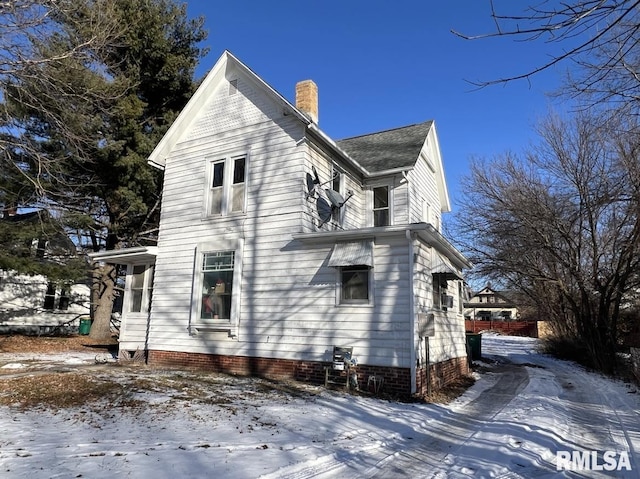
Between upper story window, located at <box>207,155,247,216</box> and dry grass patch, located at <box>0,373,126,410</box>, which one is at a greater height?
upper story window, located at <box>207,155,247,216</box>

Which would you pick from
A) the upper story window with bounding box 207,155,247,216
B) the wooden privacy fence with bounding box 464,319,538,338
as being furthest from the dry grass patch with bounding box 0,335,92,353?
the wooden privacy fence with bounding box 464,319,538,338

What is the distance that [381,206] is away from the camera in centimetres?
1431

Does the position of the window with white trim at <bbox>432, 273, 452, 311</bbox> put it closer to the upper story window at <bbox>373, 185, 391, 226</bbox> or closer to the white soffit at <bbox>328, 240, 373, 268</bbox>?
the white soffit at <bbox>328, 240, 373, 268</bbox>

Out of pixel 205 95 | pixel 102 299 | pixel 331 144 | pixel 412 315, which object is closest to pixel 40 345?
pixel 102 299

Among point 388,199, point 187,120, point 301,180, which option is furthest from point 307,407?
point 187,120

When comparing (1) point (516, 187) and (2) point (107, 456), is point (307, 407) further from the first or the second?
(1) point (516, 187)

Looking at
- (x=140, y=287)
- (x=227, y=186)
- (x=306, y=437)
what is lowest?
(x=306, y=437)

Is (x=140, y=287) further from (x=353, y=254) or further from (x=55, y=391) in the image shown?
(x=353, y=254)

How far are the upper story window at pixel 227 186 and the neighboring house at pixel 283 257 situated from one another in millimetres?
40

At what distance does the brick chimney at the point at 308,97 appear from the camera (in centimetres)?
1431

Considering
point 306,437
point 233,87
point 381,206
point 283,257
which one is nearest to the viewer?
point 306,437

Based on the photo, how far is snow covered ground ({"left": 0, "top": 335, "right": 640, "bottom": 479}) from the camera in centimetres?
455

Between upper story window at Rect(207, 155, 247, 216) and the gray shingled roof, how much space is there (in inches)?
168

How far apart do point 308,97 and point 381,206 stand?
4269 millimetres
